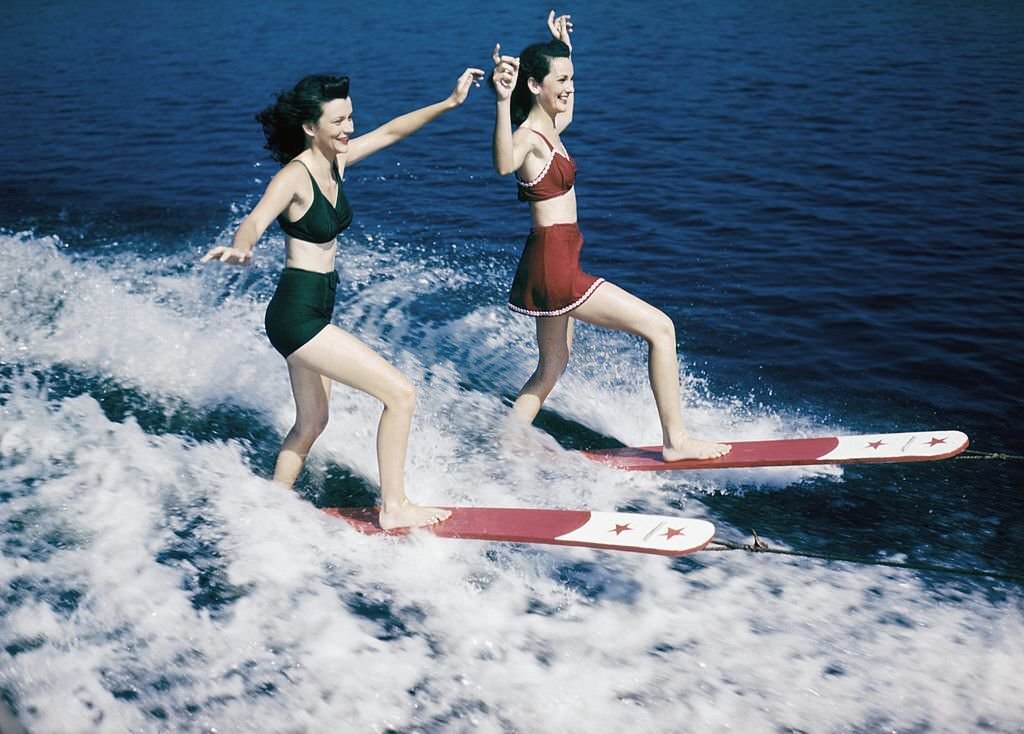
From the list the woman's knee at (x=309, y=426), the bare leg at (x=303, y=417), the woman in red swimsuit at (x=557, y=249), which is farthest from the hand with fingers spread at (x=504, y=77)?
the woman's knee at (x=309, y=426)

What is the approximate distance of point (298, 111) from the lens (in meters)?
5.20

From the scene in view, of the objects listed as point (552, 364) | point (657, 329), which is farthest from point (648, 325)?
point (552, 364)

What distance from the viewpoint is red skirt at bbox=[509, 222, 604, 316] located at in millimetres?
6117

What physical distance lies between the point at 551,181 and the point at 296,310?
162 centimetres

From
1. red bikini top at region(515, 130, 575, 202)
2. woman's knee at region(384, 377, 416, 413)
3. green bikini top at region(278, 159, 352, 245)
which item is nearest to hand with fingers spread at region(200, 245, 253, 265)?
green bikini top at region(278, 159, 352, 245)

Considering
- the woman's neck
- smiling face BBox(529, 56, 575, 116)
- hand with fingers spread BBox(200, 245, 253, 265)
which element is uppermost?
smiling face BBox(529, 56, 575, 116)

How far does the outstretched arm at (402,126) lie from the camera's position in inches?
221

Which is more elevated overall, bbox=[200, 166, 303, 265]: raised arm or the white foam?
bbox=[200, 166, 303, 265]: raised arm

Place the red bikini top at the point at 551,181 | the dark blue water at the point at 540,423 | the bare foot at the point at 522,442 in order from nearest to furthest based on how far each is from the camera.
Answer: the dark blue water at the point at 540,423 → the red bikini top at the point at 551,181 → the bare foot at the point at 522,442

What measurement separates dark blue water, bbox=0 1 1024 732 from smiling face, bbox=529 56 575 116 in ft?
6.89

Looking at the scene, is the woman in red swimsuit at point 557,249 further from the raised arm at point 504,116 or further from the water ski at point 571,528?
the water ski at point 571,528

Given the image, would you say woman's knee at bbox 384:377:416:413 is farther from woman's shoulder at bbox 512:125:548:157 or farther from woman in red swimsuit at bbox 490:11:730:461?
woman's shoulder at bbox 512:125:548:157

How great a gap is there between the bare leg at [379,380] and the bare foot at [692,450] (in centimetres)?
167

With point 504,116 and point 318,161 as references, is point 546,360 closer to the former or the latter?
point 504,116
